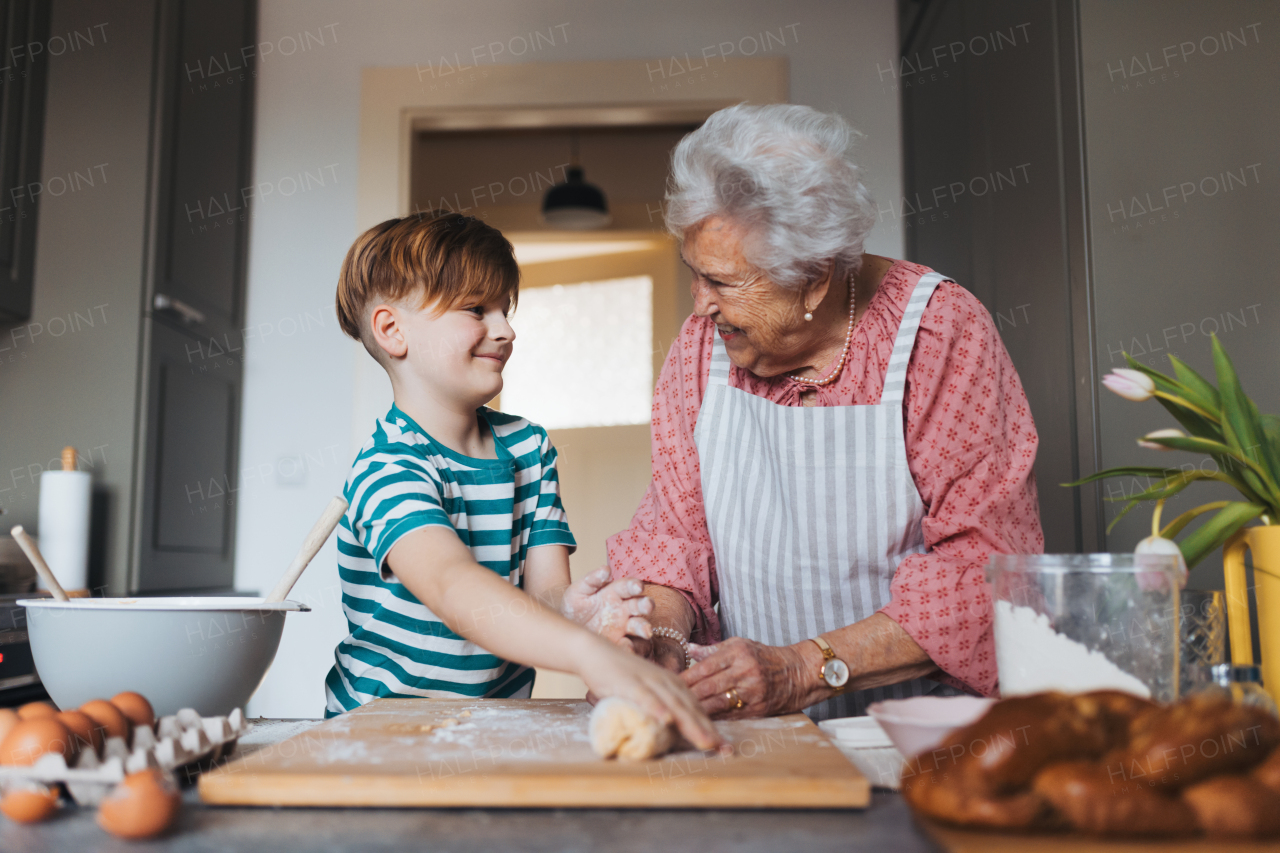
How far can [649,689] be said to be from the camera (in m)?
0.66

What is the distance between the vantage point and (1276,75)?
1.40m

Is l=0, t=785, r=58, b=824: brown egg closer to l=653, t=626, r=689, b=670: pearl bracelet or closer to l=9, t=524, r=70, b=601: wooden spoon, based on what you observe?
l=9, t=524, r=70, b=601: wooden spoon

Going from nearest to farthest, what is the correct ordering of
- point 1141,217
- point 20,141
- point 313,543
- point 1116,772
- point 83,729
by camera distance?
1. point 1116,772
2. point 83,729
3. point 313,543
4. point 1141,217
5. point 20,141

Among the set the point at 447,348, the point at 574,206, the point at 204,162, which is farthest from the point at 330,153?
the point at 447,348

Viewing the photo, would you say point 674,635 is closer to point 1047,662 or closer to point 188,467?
point 1047,662

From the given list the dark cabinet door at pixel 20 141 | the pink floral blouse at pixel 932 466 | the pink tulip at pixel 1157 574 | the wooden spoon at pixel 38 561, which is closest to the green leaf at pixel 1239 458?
the pink tulip at pixel 1157 574

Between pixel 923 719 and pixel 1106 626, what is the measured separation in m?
0.17

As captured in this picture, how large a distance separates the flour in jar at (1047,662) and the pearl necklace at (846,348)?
51 cm

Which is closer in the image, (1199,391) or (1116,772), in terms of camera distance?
(1116,772)

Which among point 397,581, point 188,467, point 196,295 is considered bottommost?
point 397,581

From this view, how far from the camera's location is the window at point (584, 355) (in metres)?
4.23

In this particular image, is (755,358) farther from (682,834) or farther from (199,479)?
(199,479)

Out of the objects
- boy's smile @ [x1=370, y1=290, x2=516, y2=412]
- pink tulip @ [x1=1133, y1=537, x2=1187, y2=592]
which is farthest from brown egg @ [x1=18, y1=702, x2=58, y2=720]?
pink tulip @ [x1=1133, y1=537, x2=1187, y2=592]

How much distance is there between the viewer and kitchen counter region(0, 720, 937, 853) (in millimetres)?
482
